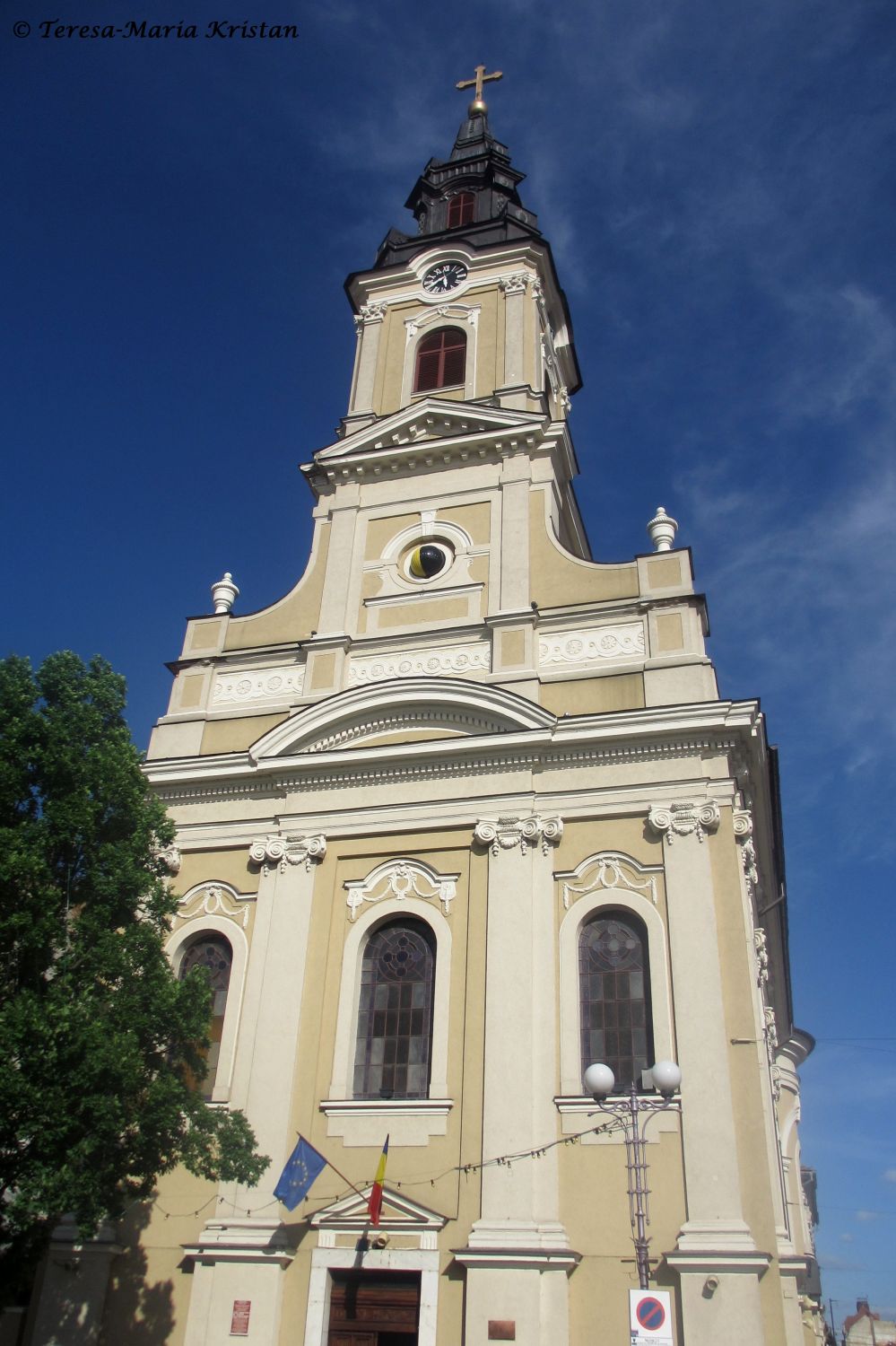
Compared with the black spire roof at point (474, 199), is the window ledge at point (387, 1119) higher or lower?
lower

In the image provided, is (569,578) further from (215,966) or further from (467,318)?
(215,966)

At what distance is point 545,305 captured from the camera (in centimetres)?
2514

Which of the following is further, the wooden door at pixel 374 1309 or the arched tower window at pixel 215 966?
the arched tower window at pixel 215 966

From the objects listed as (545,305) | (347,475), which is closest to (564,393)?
(545,305)

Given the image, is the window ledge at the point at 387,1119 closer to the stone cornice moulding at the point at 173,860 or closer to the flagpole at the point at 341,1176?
the flagpole at the point at 341,1176

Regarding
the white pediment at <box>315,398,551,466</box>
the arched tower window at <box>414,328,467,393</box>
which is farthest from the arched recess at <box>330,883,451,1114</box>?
the arched tower window at <box>414,328,467,393</box>

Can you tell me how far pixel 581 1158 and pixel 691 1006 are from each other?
235cm

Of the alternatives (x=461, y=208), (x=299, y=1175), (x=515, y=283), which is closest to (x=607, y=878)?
(x=299, y=1175)

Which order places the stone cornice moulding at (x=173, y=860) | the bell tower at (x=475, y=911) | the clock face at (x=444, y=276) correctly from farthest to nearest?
the clock face at (x=444, y=276) → the stone cornice moulding at (x=173, y=860) → the bell tower at (x=475, y=911)

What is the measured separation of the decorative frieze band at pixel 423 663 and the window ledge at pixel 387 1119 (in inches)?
256

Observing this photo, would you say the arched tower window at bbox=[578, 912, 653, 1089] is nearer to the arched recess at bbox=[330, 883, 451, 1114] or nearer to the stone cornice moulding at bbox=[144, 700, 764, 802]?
the arched recess at bbox=[330, 883, 451, 1114]

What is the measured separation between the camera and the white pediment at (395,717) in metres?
17.5

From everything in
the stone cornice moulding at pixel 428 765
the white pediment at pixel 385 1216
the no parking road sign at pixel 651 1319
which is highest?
the stone cornice moulding at pixel 428 765

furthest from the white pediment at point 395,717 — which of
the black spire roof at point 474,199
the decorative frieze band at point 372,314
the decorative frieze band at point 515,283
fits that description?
the black spire roof at point 474,199
